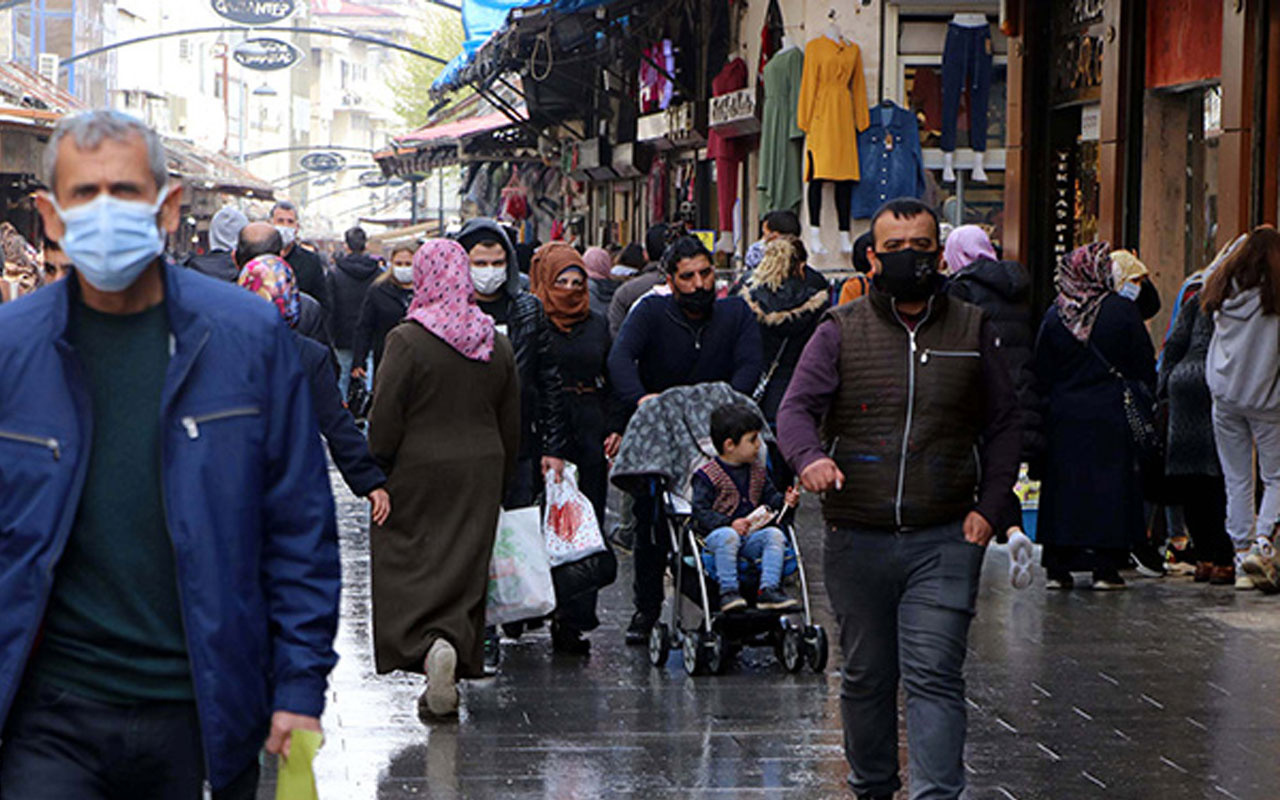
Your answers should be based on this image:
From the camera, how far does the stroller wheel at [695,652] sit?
29.9 ft

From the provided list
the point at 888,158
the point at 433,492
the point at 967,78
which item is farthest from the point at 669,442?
the point at 967,78

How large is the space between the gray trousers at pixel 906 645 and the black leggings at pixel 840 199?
12.7 metres

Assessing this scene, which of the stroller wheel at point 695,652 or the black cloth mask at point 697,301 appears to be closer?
the stroller wheel at point 695,652

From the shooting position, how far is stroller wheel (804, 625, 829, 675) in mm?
9180

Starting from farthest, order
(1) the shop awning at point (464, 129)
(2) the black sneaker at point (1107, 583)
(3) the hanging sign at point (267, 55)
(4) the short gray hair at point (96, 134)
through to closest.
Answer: (3) the hanging sign at point (267, 55)
(1) the shop awning at point (464, 129)
(2) the black sneaker at point (1107, 583)
(4) the short gray hair at point (96, 134)

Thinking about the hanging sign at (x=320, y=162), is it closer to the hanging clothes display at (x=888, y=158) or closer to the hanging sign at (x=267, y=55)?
the hanging sign at (x=267, y=55)

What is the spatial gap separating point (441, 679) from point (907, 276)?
278 centimetres

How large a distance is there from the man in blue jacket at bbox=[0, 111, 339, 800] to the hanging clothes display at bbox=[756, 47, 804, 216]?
612 inches

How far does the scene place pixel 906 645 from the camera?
6.23m

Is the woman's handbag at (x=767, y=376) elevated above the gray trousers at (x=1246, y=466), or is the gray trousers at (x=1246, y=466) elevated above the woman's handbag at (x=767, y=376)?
the woman's handbag at (x=767, y=376)

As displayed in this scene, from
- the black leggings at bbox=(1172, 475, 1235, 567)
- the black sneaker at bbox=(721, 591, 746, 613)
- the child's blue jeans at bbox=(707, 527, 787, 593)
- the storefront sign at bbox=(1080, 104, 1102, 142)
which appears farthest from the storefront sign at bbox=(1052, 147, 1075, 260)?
the black sneaker at bbox=(721, 591, 746, 613)

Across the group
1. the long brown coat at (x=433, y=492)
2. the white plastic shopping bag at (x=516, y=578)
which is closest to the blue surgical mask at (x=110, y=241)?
the long brown coat at (x=433, y=492)

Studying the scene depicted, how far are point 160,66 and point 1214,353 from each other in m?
80.5

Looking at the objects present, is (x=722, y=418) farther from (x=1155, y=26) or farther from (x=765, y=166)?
(x=765, y=166)
